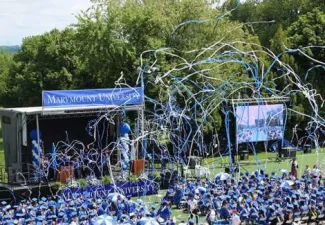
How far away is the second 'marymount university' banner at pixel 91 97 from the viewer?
2367cm

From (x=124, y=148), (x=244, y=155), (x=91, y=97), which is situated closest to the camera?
(x=91, y=97)

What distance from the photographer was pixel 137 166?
2525 cm

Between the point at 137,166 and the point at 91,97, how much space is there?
11.5 ft

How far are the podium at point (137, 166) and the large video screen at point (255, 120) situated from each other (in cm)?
739

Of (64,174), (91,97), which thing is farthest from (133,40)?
(64,174)

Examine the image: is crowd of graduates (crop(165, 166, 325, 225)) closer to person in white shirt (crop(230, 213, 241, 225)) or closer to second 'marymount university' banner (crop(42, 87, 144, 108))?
person in white shirt (crop(230, 213, 241, 225))

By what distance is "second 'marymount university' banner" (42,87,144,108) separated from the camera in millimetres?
23672

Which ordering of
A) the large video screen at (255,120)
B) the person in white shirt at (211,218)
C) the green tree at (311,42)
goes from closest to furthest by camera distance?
the person in white shirt at (211,218), the large video screen at (255,120), the green tree at (311,42)

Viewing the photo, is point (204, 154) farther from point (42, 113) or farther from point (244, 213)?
point (244, 213)

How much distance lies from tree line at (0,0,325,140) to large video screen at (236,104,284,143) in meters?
3.43

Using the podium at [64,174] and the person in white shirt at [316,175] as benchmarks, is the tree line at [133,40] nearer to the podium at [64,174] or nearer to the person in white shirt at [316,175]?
the person in white shirt at [316,175]

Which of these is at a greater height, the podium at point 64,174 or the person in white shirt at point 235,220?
the podium at point 64,174

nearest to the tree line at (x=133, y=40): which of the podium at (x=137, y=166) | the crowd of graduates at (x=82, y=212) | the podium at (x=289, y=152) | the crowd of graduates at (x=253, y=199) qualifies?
the podium at (x=289, y=152)

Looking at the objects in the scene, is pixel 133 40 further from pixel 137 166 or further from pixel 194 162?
pixel 137 166
